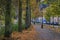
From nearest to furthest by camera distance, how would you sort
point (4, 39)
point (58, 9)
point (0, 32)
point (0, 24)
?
point (4, 39)
point (0, 32)
point (0, 24)
point (58, 9)

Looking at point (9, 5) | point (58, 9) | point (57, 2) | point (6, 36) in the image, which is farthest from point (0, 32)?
point (58, 9)

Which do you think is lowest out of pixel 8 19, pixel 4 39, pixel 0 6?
pixel 4 39

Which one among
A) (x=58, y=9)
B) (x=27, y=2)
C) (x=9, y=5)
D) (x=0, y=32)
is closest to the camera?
(x=9, y=5)

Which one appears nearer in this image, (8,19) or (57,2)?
(8,19)

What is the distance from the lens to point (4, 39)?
13.5 m

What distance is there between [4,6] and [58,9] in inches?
1012

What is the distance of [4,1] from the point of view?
1401 cm

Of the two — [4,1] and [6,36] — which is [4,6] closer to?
[4,1]

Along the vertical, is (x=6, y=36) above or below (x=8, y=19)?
below

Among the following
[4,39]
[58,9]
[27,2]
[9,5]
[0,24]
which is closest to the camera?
[4,39]

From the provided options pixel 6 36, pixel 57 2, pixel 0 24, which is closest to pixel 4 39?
pixel 6 36

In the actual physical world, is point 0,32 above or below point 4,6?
below

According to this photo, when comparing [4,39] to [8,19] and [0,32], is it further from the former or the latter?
[0,32]

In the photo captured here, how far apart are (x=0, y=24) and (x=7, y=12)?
14.5 feet
